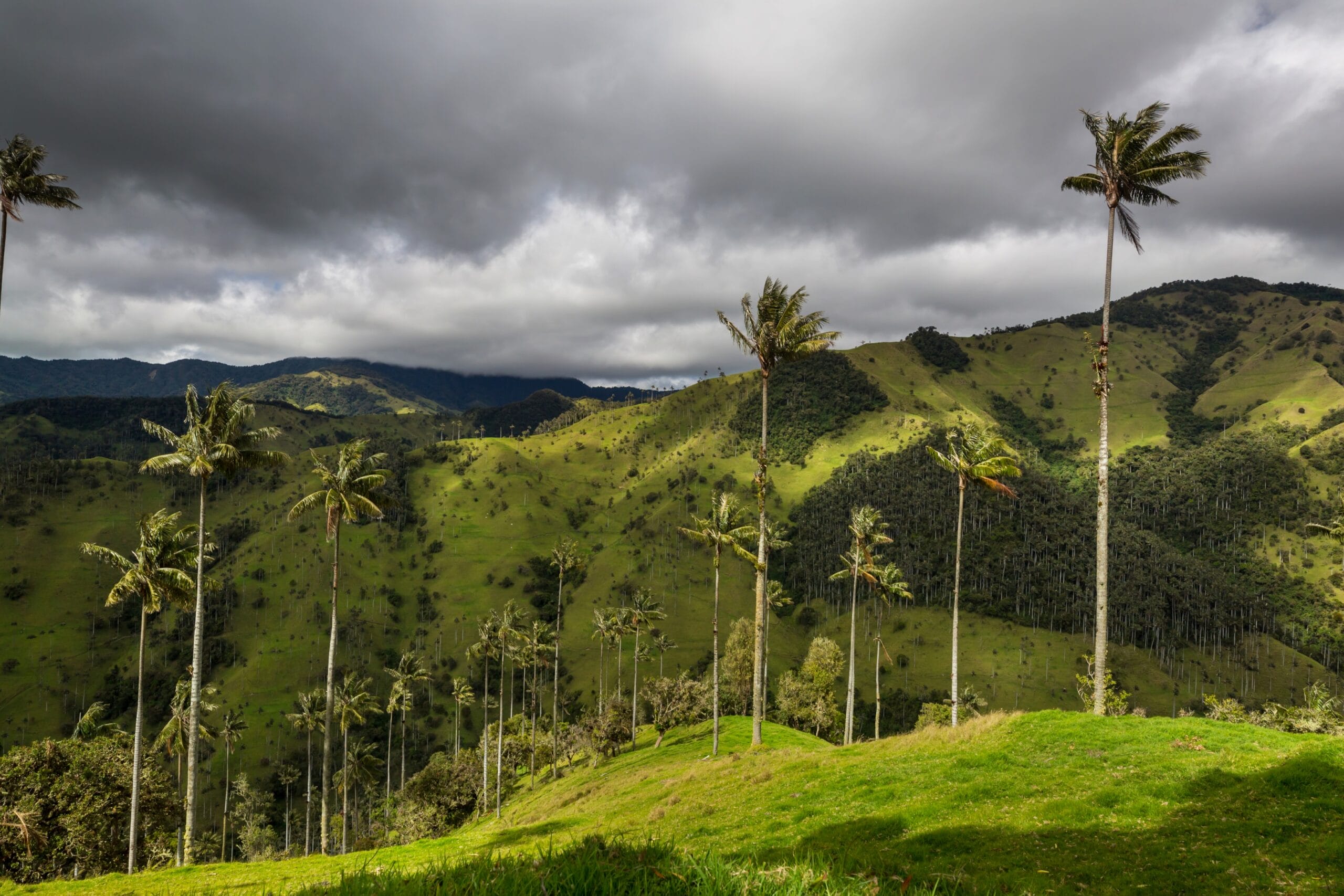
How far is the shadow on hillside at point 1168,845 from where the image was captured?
10234mm

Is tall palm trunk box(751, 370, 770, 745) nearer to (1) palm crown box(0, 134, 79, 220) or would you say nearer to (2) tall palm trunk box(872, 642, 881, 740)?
(2) tall palm trunk box(872, 642, 881, 740)

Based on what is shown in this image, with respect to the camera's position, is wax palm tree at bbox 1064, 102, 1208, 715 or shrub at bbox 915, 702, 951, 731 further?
shrub at bbox 915, 702, 951, 731

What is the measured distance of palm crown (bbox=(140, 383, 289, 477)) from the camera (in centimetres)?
2758

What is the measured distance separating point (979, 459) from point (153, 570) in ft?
138

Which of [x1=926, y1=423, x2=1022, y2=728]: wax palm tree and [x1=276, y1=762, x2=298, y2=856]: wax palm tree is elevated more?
[x1=926, y1=423, x2=1022, y2=728]: wax palm tree

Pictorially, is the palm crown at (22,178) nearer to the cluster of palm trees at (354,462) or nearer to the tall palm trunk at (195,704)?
the cluster of palm trees at (354,462)

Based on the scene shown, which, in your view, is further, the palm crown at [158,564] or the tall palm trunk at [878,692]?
the tall palm trunk at [878,692]

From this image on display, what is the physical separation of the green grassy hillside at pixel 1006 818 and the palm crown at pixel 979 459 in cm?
1264

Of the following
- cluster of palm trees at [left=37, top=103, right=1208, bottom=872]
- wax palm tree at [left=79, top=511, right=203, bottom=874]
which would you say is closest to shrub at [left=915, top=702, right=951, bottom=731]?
cluster of palm trees at [left=37, top=103, right=1208, bottom=872]

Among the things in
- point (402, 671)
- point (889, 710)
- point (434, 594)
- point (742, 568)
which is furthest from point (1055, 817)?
point (434, 594)

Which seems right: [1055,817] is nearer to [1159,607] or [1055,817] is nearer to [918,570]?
[918,570]

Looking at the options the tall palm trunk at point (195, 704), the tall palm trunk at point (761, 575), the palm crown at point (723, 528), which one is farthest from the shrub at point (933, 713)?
the tall palm trunk at point (195, 704)

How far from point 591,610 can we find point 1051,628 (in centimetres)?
12635

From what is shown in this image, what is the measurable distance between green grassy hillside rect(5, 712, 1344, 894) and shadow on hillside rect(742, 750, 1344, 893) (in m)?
0.04
